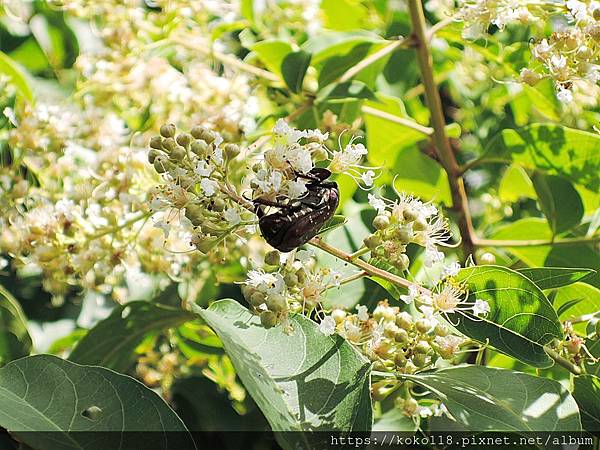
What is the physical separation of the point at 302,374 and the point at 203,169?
31 cm

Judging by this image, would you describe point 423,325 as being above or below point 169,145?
below

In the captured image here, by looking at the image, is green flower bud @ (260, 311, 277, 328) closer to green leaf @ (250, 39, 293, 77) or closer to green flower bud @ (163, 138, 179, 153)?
green flower bud @ (163, 138, 179, 153)

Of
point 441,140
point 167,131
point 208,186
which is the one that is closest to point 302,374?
point 208,186

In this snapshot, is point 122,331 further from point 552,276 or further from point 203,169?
point 552,276

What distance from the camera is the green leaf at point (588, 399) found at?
1156mm

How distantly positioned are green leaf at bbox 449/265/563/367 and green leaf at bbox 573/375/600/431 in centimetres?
9

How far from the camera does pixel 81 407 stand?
1140 millimetres

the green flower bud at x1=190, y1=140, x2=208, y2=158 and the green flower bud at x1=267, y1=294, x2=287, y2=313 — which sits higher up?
the green flower bud at x1=190, y1=140, x2=208, y2=158

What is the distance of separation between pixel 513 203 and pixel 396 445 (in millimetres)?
1066

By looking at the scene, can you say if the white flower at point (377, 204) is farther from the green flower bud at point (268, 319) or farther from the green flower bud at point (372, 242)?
the green flower bud at point (268, 319)

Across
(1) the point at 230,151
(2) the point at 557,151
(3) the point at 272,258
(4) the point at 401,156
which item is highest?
(1) the point at 230,151

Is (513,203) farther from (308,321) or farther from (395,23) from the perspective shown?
(308,321)

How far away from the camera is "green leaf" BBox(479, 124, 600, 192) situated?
5.06 ft

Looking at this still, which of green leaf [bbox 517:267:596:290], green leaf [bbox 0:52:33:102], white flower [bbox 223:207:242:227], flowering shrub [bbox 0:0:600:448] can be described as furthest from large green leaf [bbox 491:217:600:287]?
green leaf [bbox 0:52:33:102]
